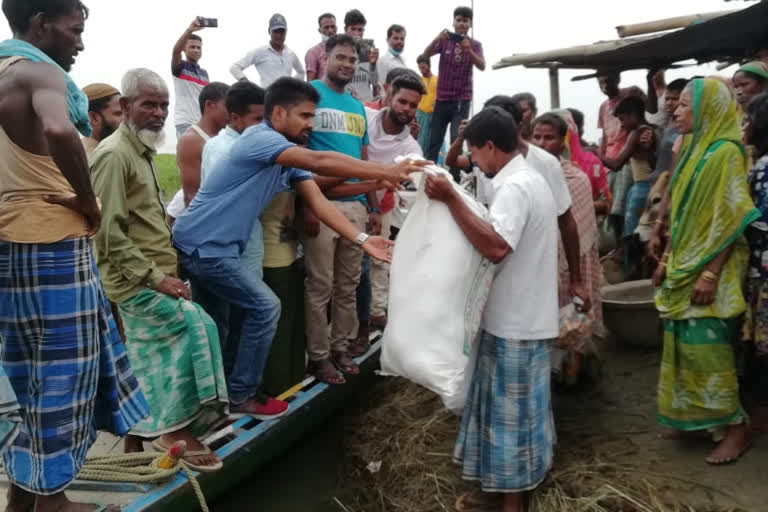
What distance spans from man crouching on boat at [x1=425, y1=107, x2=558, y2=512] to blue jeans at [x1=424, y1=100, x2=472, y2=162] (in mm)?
5144

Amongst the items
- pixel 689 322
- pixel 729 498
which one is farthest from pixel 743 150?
pixel 729 498

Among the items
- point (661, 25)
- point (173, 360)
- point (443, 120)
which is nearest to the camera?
point (173, 360)

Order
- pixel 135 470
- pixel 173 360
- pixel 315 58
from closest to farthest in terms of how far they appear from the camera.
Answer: pixel 135 470 → pixel 173 360 → pixel 315 58

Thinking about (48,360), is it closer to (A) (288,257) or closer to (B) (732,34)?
(A) (288,257)

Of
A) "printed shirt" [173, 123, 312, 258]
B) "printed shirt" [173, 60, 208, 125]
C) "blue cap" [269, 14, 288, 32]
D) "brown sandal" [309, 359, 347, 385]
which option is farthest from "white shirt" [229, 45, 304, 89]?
"printed shirt" [173, 123, 312, 258]

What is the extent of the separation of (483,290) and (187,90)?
4.93 metres

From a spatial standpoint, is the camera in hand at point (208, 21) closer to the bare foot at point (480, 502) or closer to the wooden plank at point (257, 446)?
the wooden plank at point (257, 446)

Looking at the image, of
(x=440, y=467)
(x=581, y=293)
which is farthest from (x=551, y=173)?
(x=440, y=467)

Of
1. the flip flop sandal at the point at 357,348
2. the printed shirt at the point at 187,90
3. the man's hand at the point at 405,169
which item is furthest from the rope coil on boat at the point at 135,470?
the printed shirt at the point at 187,90

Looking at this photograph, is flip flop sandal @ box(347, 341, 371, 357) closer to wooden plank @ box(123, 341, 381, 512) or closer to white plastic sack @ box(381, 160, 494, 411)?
wooden plank @ box(123, 341, 381, 512)

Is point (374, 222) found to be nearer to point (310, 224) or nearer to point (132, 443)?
point (310, 224)

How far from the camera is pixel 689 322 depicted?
3.22 m

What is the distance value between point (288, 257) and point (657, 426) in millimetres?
2448

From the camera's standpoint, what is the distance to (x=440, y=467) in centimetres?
374
